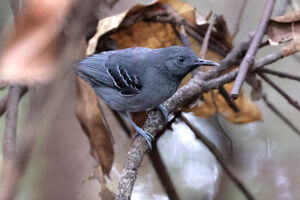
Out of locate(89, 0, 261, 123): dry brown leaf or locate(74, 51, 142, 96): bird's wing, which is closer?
locate(74, 51, 142, 96): bird's wing

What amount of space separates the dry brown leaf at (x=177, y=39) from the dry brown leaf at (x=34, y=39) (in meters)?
1.22

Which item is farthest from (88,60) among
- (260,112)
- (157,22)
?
(260,112)

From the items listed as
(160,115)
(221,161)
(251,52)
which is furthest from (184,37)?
(221,161)

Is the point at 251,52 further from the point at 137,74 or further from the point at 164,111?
the point at 137,74

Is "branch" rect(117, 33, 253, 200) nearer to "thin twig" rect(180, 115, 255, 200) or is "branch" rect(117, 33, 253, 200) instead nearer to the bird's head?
the bird's head

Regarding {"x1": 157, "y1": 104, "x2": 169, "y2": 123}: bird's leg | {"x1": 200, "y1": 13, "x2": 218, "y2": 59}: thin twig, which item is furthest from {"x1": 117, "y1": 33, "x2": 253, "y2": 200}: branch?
{"x1": 200, "y1": 13, "x2": 218, "y2": 59}: thin twig

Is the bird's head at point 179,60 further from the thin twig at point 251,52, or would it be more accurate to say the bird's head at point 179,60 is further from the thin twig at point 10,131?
the thin twig at point 10,131

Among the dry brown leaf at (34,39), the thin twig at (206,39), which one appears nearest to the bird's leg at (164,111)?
the thin twig at (206,39)

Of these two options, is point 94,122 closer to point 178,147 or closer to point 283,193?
point 178,147

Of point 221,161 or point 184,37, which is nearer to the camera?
point 221,161

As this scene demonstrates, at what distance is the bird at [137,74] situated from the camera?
101 inches

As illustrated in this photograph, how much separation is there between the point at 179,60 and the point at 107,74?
60 centimetres

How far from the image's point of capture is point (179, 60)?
2.58 metres

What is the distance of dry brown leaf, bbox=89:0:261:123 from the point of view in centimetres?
292
